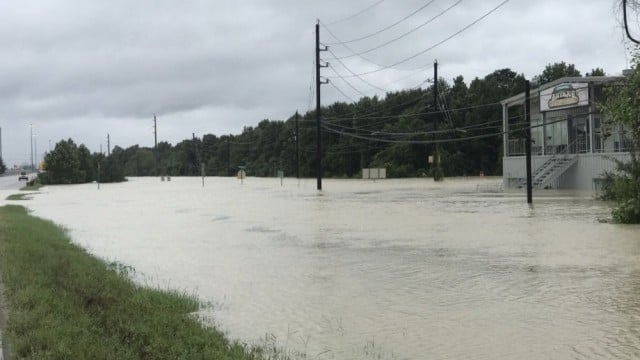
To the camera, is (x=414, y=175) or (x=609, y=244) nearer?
(x=609, y=244)

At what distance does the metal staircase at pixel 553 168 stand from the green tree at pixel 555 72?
49.6 meters

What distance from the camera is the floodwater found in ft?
25.1

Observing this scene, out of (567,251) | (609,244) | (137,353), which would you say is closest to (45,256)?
(137,353)

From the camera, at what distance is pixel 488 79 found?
103m

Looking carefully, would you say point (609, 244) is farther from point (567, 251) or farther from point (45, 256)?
point (45, 256)

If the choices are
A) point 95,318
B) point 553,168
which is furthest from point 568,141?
point 95,318

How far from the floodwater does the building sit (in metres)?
16.6

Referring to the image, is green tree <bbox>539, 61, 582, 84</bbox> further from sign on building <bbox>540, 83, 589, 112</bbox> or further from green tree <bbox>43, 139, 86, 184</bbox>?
green tree <bbox>43, 139, 86, 184</bbox>

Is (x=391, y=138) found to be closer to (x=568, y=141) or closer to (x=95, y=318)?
(x=568, y=141)

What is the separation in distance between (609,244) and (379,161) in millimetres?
88777

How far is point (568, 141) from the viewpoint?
43.5m

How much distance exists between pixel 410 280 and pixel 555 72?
281ft

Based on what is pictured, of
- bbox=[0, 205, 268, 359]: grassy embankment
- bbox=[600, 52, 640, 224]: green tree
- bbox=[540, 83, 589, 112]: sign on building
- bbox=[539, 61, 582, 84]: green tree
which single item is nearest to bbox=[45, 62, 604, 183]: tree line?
bbox=[539, 61, 582, 84]: green tree

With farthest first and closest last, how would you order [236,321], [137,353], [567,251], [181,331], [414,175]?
[414,175]
[567,251]
[236,321]
[181,331]
[137,353]
